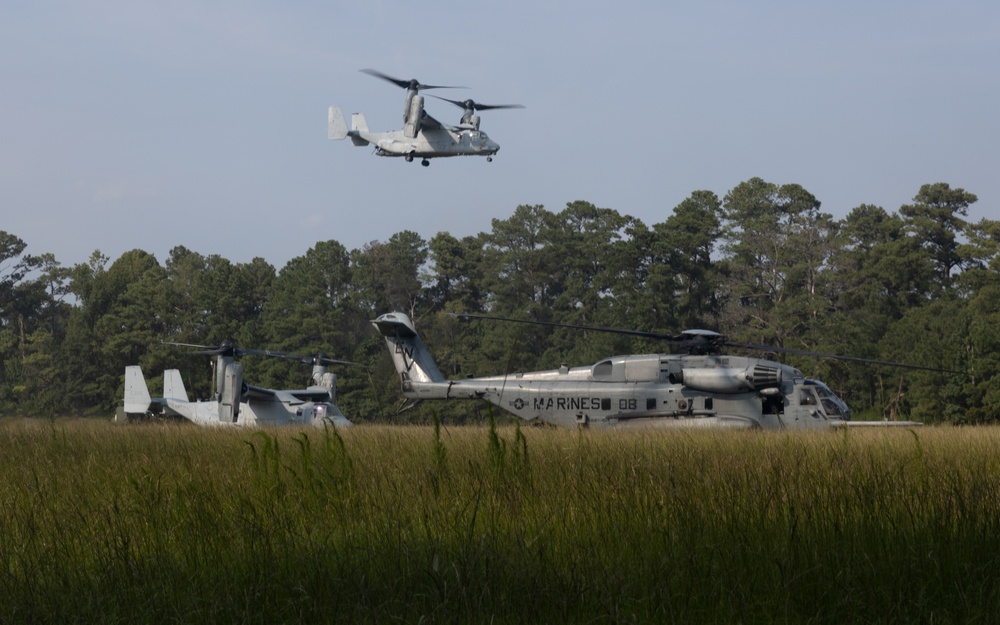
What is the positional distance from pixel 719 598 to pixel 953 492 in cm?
208

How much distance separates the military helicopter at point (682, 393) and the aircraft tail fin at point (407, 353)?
2.38 m

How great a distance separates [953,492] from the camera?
5324mm

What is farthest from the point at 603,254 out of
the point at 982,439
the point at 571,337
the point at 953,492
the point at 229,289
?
the point at 953,492

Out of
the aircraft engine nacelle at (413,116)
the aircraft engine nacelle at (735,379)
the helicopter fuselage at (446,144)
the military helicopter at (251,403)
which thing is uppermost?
the aircraft engine nacelle at (413,116)

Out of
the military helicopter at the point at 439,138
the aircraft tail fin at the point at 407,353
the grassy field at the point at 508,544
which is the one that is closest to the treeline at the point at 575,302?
the military helicopter at the point at 439,138

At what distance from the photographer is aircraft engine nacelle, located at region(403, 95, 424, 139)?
3440 centimetres

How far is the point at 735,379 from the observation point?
16.8 metres

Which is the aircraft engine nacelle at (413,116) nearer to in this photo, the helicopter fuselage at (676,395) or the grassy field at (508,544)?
the helicopter fuselage at (676,395)

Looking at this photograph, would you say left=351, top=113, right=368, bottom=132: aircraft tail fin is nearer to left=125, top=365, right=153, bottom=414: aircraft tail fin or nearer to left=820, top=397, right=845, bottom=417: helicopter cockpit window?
left=125, top=365, right=153, bottom=414: aircraft tail fin

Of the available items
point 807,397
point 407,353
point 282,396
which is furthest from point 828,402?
point 282,396

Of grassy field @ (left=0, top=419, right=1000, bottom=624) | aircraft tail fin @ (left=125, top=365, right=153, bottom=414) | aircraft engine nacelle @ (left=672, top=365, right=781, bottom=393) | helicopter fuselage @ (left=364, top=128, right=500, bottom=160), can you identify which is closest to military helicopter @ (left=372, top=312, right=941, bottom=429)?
aircraft engine nacelle @ (left=672, top=365, right=781, bottom=393)

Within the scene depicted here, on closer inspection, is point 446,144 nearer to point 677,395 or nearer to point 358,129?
point 358,129

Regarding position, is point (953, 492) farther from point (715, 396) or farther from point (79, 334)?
point (79, 334)

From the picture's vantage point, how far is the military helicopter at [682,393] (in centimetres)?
1686
